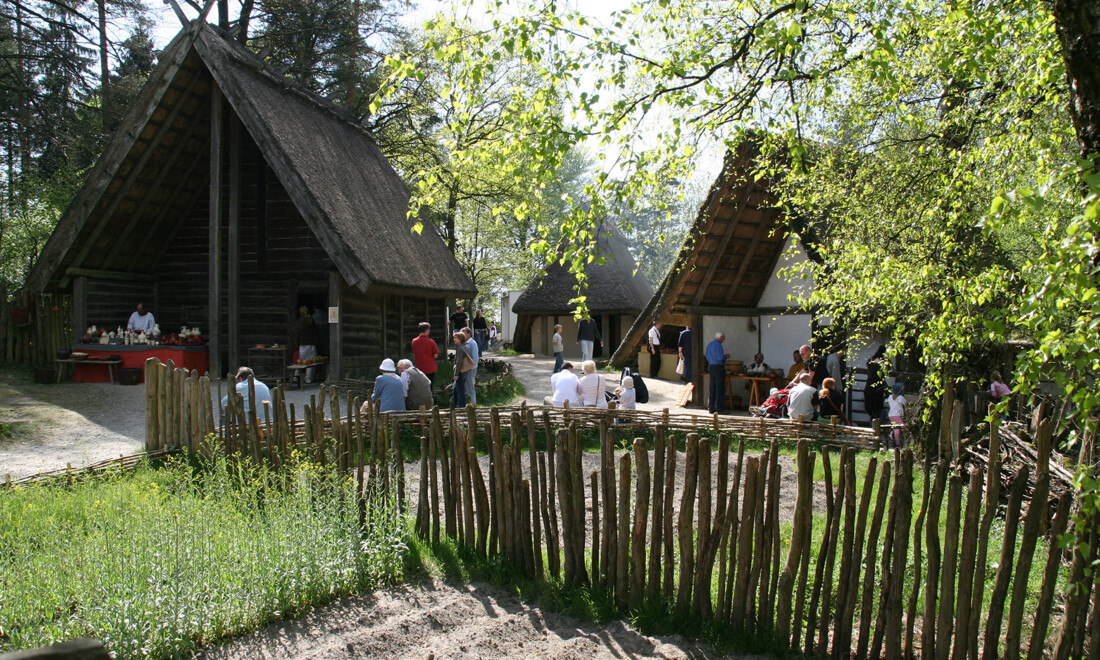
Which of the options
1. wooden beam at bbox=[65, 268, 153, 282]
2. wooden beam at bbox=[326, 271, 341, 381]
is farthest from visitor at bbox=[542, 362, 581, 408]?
wooden beam at bbox=[65, 268, 153, 282]

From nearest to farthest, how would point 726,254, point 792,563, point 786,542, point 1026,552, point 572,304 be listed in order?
point 1026,552, point 792,563, point 786,542, point 726,254, point 572,304

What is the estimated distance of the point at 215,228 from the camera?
14.2m

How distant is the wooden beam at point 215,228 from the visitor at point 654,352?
10.2 meters

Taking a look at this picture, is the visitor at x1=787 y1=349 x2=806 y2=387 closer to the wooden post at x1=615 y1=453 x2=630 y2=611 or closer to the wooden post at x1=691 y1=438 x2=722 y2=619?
the wooden post at x1=615 y1=453 x2=630 y2=611

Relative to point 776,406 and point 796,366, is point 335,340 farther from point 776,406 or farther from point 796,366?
point 796,366

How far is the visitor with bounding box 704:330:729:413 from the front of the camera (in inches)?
542

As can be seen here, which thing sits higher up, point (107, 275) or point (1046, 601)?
point (107, 275)

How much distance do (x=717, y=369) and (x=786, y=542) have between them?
8453 millimetres

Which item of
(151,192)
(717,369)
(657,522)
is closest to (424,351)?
(717,369)

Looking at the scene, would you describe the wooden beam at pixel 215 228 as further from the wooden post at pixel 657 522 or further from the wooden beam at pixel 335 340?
the wooden post at pixel 657 522

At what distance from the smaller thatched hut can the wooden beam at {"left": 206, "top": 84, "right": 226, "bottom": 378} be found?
15.8m

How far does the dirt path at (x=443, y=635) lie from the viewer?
427 centimetres

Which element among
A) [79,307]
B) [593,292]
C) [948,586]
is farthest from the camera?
[593,292]

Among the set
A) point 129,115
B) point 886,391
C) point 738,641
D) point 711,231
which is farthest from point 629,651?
point 129,115
